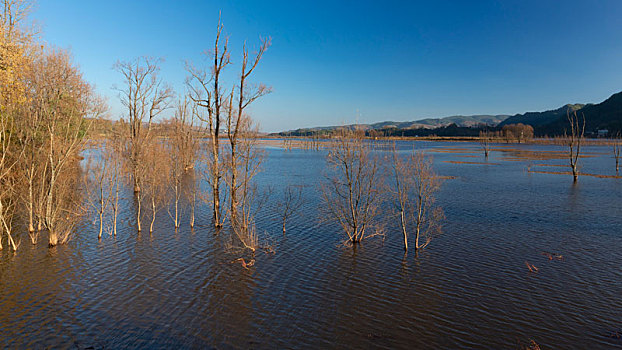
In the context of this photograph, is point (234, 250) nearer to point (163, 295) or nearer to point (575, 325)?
point (163, 295)

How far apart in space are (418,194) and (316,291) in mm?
9450

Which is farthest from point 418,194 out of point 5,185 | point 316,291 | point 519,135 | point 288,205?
point 519,135

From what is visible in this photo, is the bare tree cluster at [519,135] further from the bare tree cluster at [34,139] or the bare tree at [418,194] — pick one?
the bare tree cluster at [34,139]

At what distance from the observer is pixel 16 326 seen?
9281 mm

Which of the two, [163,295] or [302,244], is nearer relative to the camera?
[163,295]

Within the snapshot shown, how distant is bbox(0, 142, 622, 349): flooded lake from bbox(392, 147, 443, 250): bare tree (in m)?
1.03

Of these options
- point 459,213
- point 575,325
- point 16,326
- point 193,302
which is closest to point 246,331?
point 193,302

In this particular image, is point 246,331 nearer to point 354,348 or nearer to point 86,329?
point 354,348

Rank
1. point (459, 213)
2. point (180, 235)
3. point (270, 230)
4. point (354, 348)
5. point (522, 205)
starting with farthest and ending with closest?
point (522, 205) < point (459, 213) < point (270, 230) < point (180, 235) < point (354, 348)

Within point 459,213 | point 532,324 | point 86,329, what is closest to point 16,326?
point 86,329

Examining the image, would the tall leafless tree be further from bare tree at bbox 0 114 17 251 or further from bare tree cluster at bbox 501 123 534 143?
bare tree cluster at bbox 501 123 534 143

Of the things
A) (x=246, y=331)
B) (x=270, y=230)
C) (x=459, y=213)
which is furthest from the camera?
(x=459, y=213)

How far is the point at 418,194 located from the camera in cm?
1875

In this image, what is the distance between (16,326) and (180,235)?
9121mm
